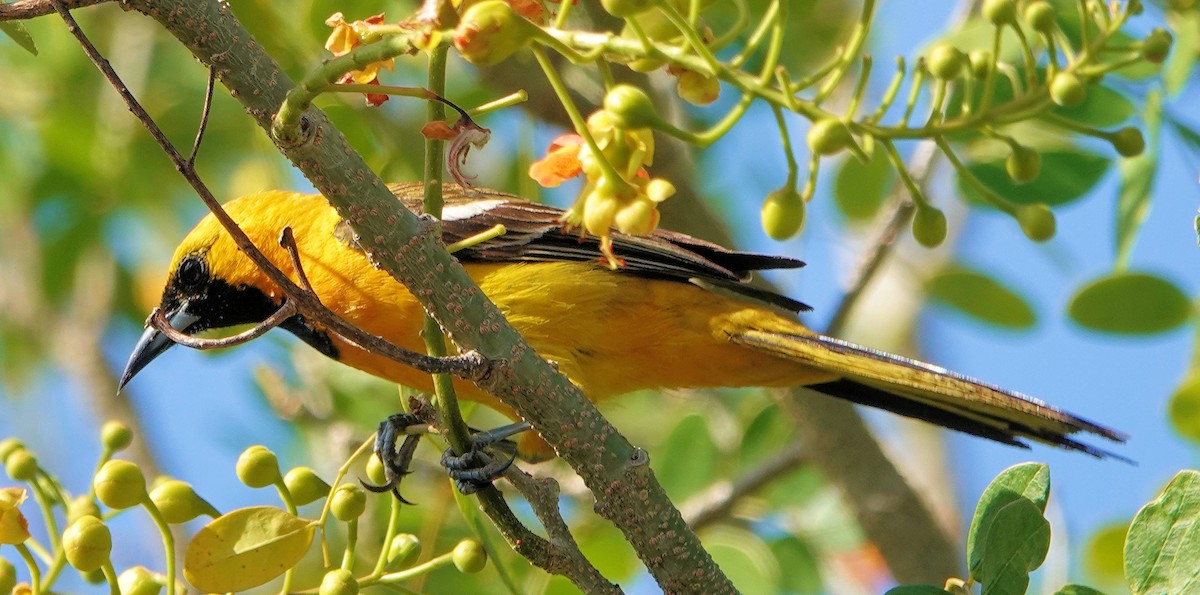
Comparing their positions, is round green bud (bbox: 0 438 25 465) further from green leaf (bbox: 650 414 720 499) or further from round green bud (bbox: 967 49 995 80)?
green leaf (bbox: 650 414 720 499)

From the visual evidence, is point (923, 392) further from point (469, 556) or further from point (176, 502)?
point (176, 502)

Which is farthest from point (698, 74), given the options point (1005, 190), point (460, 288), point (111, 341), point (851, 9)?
point (111, 341)

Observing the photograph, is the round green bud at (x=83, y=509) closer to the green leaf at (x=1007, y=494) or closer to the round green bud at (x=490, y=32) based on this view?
the round green bud at (x=490, y=32)

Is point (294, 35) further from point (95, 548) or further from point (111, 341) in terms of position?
point (111, 341)

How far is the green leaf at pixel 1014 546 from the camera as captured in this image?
78.9 inches

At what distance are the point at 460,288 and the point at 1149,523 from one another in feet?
3.70

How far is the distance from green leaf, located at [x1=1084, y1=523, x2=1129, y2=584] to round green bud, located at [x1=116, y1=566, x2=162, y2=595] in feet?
8.88

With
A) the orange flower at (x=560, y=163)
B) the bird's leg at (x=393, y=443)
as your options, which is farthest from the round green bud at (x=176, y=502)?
the orange flower at (x=560, y=163)

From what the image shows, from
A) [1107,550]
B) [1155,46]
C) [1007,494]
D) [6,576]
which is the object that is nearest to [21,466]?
[6,576]

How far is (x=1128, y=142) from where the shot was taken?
2156mm

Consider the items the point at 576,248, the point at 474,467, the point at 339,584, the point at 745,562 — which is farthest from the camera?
the point at 745,562

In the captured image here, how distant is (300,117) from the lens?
1734mm

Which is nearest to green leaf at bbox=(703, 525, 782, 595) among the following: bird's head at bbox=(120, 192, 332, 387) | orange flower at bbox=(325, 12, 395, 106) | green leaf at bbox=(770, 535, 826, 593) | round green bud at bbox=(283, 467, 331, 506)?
green leaf at bbox=(770, 535, 826, 593)

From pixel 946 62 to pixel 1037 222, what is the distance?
14.6 inches
